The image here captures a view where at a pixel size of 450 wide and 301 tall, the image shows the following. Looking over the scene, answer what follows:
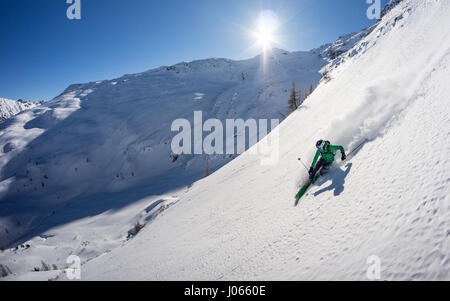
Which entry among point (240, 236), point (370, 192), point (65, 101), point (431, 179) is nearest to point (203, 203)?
point (240, 236)

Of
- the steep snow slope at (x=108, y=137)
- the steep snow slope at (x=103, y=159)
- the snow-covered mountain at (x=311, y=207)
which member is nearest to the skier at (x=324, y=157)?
the snow-covered mountain at (x=311, y=207)

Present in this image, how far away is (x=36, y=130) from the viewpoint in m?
31.6

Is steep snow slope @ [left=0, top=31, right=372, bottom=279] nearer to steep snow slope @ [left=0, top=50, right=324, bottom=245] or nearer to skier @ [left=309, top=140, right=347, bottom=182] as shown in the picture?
steep snow slope @ [left=0, top=50, right=324, bottom=245]

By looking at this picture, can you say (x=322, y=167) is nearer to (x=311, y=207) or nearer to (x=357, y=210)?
(x=311, y=207)

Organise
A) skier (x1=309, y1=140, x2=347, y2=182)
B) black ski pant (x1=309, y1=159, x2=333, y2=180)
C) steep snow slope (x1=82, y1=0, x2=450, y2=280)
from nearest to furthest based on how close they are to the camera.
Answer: steep snow slope (x1=82, y1=0, x2=450, y2=280), skier (x1=309, y1=140, x2=347, y2=182), black ski pant (x1=309, y1=159, x2=333, y2=180)

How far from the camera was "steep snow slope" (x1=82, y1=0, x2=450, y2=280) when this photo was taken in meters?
2.55

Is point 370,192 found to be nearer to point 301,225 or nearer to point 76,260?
point 301,225

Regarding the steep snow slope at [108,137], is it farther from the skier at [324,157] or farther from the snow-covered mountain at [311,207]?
the skier at [324,157]

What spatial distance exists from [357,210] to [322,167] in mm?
2063

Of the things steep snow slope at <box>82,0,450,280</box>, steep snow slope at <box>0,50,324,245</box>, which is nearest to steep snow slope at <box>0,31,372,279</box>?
steep snow slope at <box>0,50,324,245</box>

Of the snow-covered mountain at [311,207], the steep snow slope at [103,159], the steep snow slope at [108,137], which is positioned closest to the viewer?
the snow-covered mountain at [311,207]

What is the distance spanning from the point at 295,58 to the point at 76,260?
1874 inches

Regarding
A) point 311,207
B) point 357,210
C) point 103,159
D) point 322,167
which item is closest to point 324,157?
point 322,167

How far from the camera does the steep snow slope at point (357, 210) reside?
100 inches
